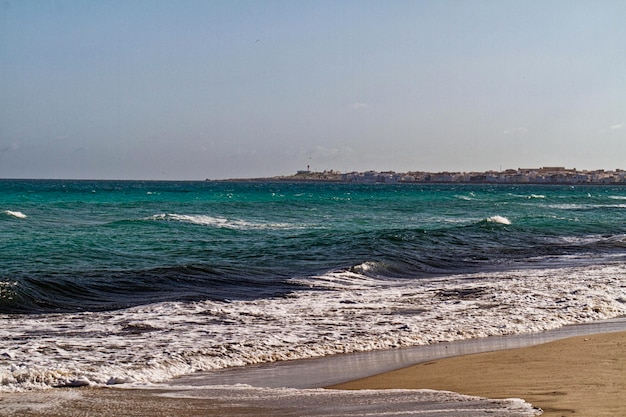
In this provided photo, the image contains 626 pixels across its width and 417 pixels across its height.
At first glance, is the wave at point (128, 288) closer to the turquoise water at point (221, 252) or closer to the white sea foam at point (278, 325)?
the turquoise water at point (221, 252)

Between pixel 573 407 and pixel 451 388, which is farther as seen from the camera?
pixel 451 388

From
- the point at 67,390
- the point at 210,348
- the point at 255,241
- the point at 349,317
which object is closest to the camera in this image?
the point at 67,390

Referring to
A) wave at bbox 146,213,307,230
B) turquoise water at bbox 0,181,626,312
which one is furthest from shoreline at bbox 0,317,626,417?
wave at bbox 146,213,307,230

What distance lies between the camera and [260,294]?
14.2 meters

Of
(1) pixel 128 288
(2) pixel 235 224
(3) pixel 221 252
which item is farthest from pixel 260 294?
(2) pixel 235 224

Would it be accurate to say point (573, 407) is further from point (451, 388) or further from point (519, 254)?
point (519, 254)

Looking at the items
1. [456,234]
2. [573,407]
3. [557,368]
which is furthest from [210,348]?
[456,234]

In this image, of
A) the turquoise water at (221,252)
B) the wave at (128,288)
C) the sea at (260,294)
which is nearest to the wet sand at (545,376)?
the sea at (260,294)

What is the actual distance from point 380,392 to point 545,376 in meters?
1.60

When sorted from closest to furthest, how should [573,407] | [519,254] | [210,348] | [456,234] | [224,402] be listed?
[573,407]
[224,402]
[210,348]
[519,254]
[456,234]

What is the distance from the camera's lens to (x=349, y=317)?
11.5 m

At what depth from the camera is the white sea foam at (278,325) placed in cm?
824

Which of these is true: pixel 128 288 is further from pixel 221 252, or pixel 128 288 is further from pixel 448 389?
pixel 448 389

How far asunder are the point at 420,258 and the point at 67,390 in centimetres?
1469
